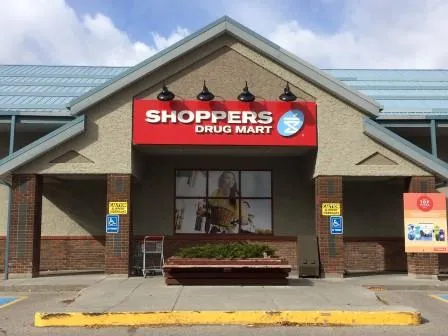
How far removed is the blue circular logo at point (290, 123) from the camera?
53.7 feet

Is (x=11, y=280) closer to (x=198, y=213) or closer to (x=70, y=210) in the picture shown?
(x=70, y=210)

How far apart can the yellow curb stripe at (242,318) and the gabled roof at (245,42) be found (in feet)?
25.8

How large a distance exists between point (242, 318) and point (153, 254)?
8909mm

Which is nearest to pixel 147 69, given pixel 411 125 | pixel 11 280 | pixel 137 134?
pixel 137 134

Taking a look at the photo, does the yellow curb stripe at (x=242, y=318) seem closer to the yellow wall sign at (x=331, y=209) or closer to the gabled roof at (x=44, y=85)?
the yellow wall sign at (x=331, y=209)

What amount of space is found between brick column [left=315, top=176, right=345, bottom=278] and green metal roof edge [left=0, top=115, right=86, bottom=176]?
7.31 metres

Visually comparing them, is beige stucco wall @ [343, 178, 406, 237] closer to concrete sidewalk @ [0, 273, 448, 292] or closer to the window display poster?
concrete sidewalk @ [0, 273, 448, 292]

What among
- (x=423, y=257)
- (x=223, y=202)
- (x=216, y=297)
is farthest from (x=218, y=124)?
(x=423, y=257)

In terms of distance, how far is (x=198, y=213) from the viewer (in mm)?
19375

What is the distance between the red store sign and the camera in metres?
16.3

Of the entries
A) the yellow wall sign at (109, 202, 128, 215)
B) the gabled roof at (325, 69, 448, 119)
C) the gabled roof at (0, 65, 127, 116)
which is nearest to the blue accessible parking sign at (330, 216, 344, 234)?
the gabled roof at (325, 69, 448, 119)

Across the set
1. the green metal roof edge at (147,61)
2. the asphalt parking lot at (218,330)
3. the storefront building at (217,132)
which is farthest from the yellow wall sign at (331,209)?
the green metal roof edge at (147,61)

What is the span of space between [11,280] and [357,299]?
31.6ft

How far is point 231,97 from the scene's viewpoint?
16.5m
